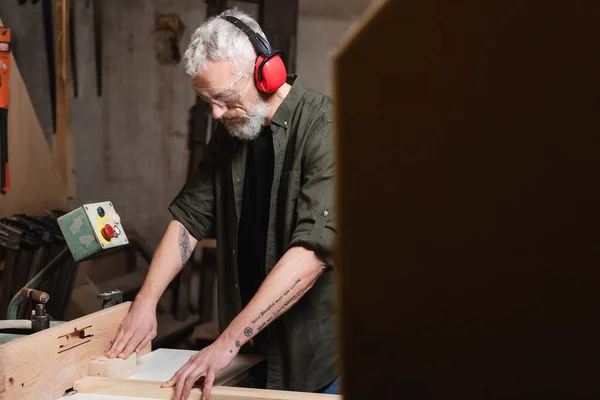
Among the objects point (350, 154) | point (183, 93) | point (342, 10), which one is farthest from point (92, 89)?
point (350, 154)

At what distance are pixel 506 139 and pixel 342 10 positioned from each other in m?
3.78

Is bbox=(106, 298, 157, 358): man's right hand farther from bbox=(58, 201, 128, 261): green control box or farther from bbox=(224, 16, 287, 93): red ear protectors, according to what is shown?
bbox=(224, 16, 287, 93): red ear protectors

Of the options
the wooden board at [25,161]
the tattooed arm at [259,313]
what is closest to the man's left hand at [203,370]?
the tattooed arm at [259,313]

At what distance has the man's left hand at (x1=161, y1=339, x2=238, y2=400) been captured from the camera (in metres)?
1.35

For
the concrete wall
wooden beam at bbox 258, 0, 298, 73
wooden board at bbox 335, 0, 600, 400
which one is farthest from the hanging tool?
wooden board at bbox 335, 0, 600, 400

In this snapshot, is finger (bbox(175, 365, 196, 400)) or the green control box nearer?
finger (bbox(175, 365, 196, 400))

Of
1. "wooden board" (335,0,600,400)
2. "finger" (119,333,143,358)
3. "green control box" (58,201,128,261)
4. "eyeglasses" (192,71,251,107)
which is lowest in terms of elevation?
"finger" (119,333,143,358)

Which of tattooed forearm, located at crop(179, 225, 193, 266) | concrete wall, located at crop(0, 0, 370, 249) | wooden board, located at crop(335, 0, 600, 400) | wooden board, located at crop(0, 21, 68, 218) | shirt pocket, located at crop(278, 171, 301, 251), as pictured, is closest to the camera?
wooden board, located at crop(335, 0, 600, 400)

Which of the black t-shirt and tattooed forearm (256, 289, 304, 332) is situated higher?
the black t-shirt

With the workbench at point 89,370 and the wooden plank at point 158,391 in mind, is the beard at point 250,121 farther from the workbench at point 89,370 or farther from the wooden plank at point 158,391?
the wooden plank at point 158,391

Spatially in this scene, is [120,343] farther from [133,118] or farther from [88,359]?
[133,118]

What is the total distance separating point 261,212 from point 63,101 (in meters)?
2.58

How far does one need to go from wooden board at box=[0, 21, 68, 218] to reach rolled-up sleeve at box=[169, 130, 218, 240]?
165 centimetres

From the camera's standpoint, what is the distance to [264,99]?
→ 1.93 meters
